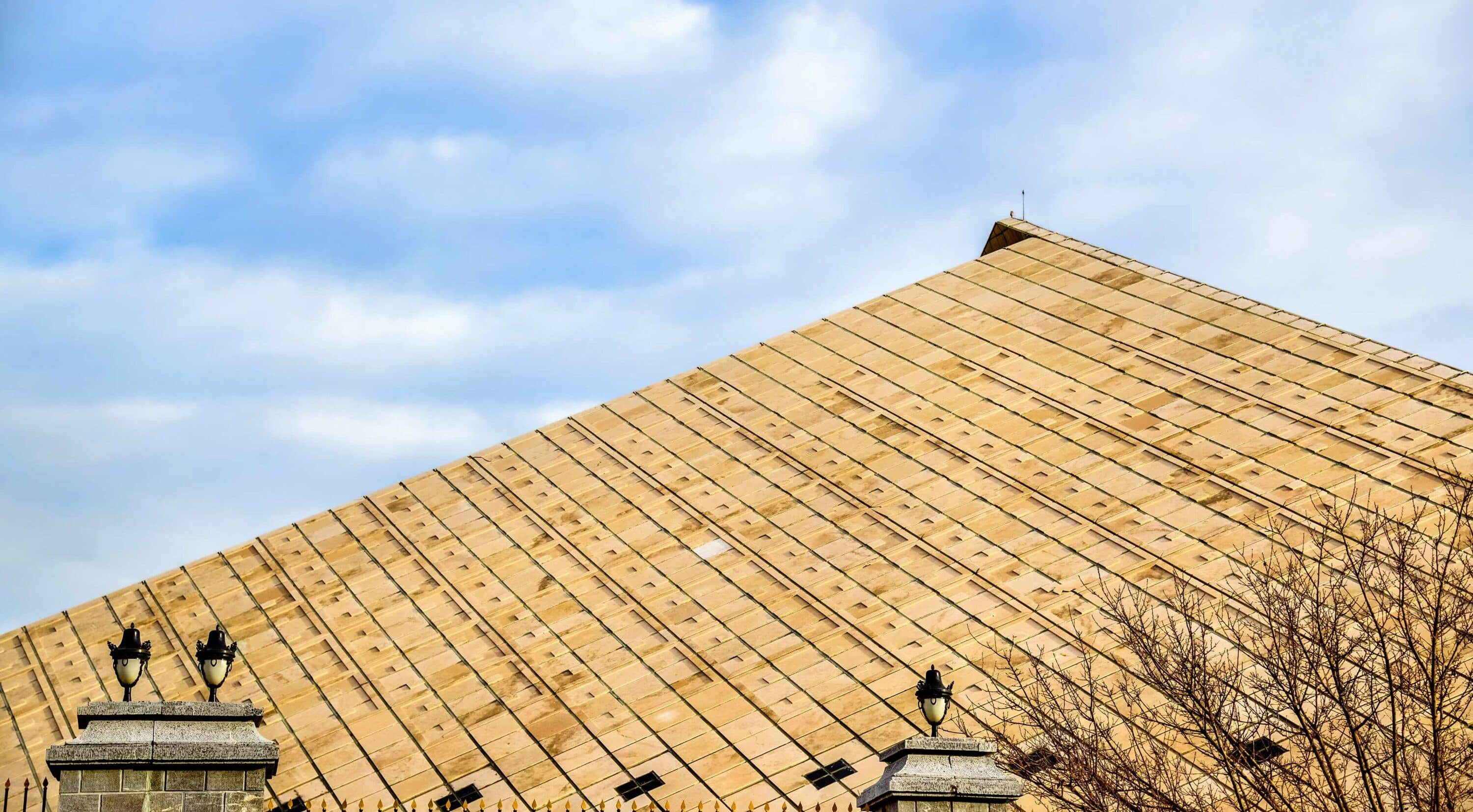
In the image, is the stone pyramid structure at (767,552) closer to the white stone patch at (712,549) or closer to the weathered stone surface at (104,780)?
the white stone patch at (712,549)

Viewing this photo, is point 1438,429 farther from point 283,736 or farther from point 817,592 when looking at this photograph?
point 283,736

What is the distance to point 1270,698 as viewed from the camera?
13.3 metres

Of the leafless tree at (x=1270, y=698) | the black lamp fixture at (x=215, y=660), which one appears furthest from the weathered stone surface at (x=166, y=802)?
the leafless tree at (x=1270, y=698)

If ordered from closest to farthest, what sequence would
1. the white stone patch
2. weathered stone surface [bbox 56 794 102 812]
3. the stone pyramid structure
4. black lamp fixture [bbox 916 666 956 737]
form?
1. weathered stone surface [bbox 56 794 102 812]
2. black lamp fixture [bbox 916 666 956 737]
3. the stone pyramid structure
4. the white stone patch

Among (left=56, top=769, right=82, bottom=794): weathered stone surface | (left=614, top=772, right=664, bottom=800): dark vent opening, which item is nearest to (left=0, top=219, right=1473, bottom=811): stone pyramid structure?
(left=614, top=772, right=664, bottom=800): dark vent opening

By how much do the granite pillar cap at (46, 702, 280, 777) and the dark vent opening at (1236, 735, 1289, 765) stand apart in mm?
6676

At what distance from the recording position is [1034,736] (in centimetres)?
1249

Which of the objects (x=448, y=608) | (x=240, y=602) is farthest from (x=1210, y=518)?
(x=240, y=602)

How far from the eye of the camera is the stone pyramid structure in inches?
623

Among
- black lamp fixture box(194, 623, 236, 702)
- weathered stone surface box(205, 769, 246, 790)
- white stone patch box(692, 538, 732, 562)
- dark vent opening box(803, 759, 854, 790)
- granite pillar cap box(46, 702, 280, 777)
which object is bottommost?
weathered stone surface box(205, 769, 246, 790)

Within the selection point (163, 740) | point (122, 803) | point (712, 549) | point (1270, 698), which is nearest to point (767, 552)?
point (712, 549)

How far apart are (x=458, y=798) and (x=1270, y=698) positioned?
766 cm

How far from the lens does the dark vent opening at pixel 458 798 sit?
583 inches

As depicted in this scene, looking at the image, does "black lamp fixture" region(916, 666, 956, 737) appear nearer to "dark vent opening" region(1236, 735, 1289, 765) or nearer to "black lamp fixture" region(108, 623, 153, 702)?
"dark vent opening" region(1236, 735, 1289, 765)
